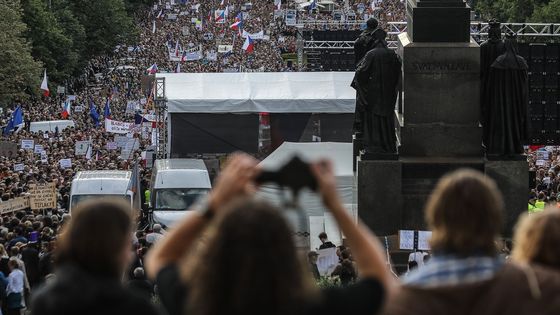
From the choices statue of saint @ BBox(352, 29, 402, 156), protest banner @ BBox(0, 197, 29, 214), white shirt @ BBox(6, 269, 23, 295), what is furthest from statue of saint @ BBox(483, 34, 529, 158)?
protest banner @ BBox(0, 197, 29, 214)

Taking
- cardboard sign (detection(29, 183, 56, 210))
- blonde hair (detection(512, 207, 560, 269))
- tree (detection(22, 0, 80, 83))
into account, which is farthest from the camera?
tree (detection(22, 0, 80, 83))

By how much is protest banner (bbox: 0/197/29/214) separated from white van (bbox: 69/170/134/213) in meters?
2.08

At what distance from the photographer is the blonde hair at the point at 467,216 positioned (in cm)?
564

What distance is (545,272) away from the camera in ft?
18.7

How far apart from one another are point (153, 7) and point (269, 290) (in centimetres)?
11789

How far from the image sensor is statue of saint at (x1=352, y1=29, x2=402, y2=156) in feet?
62.5

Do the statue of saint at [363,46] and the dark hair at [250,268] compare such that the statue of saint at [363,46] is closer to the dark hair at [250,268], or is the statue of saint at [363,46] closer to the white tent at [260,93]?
the dark hair at [250,268]

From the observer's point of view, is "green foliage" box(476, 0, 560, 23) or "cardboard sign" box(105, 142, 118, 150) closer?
"cardboard sign" box(105, 142, 118, 150)

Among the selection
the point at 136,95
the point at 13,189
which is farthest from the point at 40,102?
the point at 13,189

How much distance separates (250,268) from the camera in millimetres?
4996

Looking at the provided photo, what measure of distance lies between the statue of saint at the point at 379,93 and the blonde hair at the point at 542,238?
1314cm

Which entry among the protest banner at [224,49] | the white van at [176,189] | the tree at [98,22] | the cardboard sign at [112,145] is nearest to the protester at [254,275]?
the white van at [176,189]

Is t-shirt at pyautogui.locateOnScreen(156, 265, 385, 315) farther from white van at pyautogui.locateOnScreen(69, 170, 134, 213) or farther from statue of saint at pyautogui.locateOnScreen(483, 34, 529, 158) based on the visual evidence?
white van at pyautogui.locateOnScreen(69, 170, 134, 213)

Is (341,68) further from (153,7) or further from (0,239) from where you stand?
(153,7)
